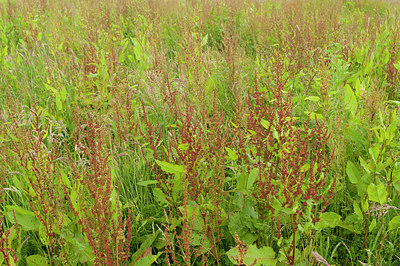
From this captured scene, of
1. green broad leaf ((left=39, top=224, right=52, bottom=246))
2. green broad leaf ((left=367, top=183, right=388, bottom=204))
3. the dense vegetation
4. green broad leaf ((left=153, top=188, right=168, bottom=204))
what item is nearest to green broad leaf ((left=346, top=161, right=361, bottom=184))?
the dense vegetation

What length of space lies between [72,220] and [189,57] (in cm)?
176

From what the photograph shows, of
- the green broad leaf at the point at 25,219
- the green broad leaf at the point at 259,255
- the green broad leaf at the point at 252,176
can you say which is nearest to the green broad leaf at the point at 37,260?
the green broad leaf at the point at 25,219

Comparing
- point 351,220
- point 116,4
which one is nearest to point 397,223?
point 351,220

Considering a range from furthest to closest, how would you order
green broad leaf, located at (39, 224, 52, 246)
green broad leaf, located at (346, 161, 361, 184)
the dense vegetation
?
green broad leaf, located at (346, 161, 361, 184)
green broad leaf, located at (39, 224, 52, 246)
the dense vegetation

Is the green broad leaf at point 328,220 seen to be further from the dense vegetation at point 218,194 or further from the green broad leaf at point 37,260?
the green broad leaf at point 37,260

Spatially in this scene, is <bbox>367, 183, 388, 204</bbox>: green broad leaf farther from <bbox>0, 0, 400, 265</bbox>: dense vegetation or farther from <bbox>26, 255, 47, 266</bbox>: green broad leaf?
<bbox>26, 255, 47, 266</bbox>: green broad leaf

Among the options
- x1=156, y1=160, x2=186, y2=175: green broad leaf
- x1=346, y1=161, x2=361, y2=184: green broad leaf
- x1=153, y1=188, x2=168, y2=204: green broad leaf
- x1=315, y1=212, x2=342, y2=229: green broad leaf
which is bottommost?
x1=153, y1=188, x2=168, y2=204: green broad leaf

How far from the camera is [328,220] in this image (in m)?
1.38

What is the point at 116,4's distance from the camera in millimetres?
6090

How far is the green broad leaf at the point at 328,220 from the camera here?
133 cm

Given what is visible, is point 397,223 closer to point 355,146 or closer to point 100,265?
point 355,146

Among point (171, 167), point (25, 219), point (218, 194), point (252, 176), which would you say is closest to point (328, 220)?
point (252, 176)

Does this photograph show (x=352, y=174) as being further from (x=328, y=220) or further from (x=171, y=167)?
(x=171, y=167)

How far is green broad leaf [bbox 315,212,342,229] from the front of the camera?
4.35 ft
